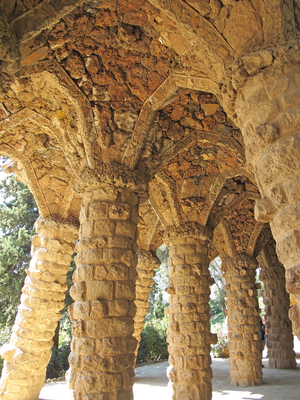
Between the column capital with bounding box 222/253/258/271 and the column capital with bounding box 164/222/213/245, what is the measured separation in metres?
2.58

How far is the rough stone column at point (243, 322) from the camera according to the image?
29.5ft

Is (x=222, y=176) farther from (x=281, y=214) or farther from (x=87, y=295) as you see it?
(x=281, y=214)

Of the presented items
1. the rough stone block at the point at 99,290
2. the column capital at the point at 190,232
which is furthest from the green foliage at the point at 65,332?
the rough stone block at the point at 99,290

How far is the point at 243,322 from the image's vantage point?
9328mm

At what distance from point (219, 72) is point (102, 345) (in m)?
3.49

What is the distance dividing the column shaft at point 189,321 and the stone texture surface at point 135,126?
0.06 meters

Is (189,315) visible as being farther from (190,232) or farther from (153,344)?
(153,344)

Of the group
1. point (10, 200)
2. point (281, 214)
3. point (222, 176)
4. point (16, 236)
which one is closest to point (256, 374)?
point (222, 176)

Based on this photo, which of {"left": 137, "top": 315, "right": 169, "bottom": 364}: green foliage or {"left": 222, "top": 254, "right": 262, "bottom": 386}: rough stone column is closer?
{"left": 222, "top": 254, "right": 262, "bottom": 386}: rough stone column

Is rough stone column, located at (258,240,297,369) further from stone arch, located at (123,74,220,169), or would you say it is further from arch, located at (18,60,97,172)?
arch, located at (18,60,97,172)

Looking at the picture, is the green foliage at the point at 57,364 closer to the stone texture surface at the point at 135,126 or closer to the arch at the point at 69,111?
the stone texture surface at the point at 135,126

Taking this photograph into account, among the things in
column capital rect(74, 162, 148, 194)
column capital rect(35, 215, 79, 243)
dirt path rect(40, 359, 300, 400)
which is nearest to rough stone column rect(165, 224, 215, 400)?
dirt path rect(40, 359, 300, 400)

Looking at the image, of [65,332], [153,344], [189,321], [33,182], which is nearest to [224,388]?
[189,321]

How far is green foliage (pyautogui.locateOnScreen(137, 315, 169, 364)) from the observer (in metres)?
15.2
